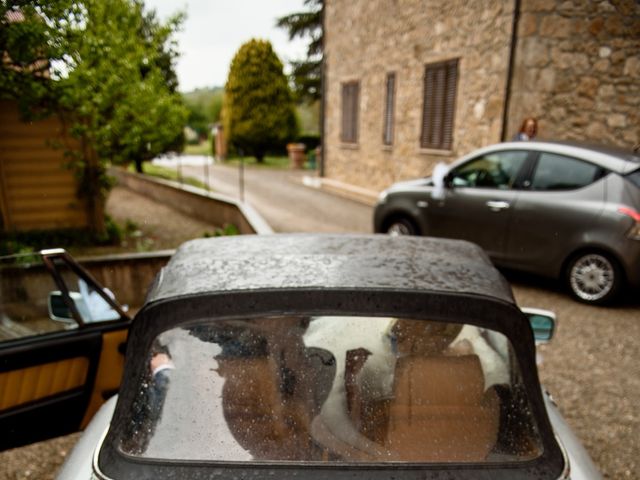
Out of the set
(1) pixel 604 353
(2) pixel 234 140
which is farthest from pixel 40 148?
(1) pixel 604 353

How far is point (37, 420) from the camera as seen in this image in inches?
104

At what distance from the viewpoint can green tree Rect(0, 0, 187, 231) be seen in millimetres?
3275

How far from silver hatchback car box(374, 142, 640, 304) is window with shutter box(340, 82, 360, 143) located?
831 cm

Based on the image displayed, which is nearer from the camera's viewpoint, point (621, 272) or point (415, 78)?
point (621, 272)

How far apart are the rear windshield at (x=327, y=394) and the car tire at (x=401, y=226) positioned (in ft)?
19.3

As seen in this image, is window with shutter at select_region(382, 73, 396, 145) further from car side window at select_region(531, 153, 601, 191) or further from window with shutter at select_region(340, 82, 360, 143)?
car side window at select_region(531, 153, 601, 191)

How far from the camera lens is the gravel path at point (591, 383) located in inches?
125

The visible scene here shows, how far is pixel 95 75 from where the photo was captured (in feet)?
17.7

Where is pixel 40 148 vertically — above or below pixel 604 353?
above

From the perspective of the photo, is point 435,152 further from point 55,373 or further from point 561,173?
point 55,373

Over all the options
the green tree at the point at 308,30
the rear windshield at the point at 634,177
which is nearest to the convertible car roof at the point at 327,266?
the rear windshield at the point at 634,177

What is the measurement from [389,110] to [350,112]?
229cm

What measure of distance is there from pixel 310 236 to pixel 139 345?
919 mm

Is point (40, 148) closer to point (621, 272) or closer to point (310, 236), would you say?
point (310, 236)
